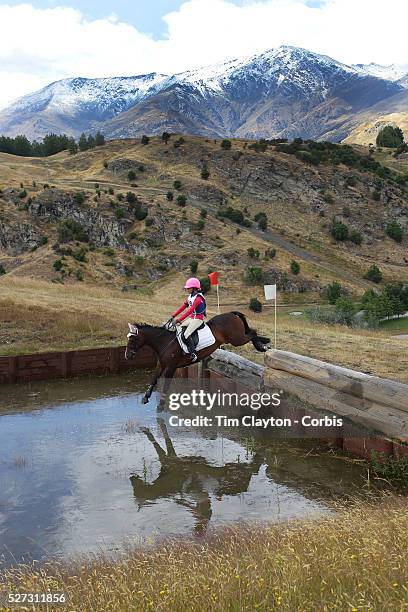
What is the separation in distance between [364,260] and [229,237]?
27.2 metres

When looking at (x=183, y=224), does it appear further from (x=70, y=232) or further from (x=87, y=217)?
(x=70, y=232)

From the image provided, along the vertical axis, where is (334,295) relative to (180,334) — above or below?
below

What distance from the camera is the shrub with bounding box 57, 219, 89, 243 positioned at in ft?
286

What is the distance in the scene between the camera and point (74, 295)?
106 ft

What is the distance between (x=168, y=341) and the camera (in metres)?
16.0

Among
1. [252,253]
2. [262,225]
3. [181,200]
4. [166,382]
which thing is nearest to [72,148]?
[181,200]

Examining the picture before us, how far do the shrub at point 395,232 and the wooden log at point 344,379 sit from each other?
10621cm

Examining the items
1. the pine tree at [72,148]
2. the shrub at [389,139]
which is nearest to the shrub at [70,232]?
the pine tree at [72,148]

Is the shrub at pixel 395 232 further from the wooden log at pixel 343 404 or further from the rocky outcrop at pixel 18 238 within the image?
the wooden log at pixel 343 404

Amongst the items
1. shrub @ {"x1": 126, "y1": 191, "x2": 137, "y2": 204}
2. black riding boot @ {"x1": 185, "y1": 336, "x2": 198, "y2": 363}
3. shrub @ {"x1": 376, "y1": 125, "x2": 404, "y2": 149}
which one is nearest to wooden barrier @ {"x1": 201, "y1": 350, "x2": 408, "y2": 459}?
black riding boot @ {"x1": 185, "y1": 336, "x2": 198, "y2": 363}

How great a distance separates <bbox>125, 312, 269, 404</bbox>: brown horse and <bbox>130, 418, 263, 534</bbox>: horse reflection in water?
314 cm

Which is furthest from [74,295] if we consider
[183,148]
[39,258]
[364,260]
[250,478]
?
[183,148]

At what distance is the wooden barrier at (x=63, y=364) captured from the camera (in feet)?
63.3

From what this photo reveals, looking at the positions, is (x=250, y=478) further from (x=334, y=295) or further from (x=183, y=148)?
(x=183, y=148)
